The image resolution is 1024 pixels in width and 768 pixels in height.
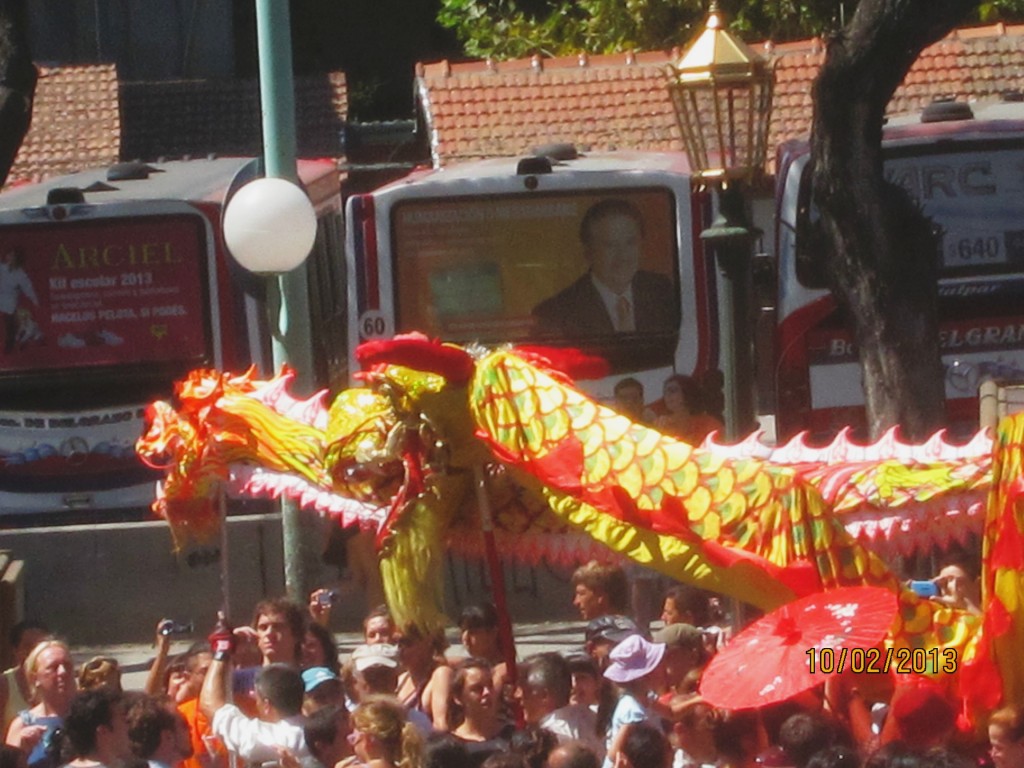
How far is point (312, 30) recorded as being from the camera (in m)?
31.9

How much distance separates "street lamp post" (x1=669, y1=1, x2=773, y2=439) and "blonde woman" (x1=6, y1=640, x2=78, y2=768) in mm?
2830

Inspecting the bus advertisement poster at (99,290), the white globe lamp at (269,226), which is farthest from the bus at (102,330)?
the white globe lamp at (269,226)

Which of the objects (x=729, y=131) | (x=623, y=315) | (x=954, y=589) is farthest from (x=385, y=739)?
(x=623, y=315)

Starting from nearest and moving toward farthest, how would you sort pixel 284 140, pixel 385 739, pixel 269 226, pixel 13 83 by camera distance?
1. pixel 385 739
2. pixel 269 226
3. pixel 284 140
4. pixel 13 83

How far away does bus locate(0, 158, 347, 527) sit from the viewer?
14320 millimetres

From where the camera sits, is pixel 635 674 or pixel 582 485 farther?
pixel 635 674

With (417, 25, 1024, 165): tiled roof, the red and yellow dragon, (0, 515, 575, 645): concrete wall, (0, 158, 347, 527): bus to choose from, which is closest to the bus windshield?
(0, 158, 347, 527): bus

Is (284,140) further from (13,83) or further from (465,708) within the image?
(465,708)

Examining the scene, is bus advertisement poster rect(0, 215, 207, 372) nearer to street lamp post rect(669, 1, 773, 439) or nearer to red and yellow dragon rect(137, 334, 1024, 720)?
red and yellow dragon rect(137, 334, 1024, 720)

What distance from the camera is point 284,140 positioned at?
11.7 m

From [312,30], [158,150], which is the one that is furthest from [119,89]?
[312,30]

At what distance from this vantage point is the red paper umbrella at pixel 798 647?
255 inches

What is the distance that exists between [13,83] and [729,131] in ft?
18.5

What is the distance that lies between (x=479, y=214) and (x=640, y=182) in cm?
104
